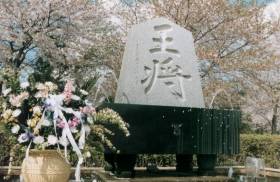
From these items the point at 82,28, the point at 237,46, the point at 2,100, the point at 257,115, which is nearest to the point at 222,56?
the point at 237,46

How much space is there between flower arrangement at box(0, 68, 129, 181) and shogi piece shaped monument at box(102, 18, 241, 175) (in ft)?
7.96

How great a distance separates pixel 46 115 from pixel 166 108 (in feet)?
11.1

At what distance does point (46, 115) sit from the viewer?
5.30 metres

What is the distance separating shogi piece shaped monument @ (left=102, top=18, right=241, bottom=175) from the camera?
8.17 meters

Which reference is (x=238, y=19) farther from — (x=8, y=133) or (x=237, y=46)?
(x=8, y=133)

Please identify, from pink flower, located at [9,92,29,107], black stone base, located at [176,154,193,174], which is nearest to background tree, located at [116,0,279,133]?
black stone base, located at [176,154,193,174]

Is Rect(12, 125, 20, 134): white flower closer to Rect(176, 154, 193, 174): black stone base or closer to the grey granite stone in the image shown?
the grey granite stone

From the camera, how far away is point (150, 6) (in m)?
19.0

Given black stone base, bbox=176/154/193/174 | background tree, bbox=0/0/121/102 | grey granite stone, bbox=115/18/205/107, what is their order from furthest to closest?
background tree, bbox=0/0/121/102, black stone base, bbox=176/154/193/174, grey granite stone, bbox=115/18/205/107

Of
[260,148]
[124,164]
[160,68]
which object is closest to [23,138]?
[124,164]

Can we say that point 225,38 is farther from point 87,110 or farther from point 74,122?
point 74,122

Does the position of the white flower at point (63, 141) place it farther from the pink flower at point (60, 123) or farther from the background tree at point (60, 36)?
the background tree at point (60, 36)

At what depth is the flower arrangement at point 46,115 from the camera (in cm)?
520

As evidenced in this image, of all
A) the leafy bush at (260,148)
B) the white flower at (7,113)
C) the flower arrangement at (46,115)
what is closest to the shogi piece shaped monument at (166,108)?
the flower arrangement at (46,115)
